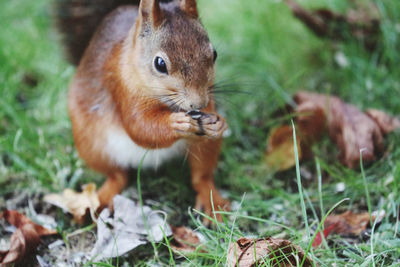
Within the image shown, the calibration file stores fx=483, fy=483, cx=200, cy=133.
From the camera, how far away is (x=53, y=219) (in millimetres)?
1728

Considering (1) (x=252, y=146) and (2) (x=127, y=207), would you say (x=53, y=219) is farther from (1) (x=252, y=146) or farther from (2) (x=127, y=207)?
(1) (x=252, y=146)

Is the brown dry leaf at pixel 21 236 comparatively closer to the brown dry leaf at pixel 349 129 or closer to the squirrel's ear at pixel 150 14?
the squirrel's ear at pixel 150 14

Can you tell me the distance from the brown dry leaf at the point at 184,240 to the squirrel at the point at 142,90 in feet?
0.42

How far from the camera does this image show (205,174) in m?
1.81

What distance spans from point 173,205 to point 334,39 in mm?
1293

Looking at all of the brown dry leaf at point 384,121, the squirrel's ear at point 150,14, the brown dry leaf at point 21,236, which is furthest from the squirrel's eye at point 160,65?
the brown dry leaf at point 384,121

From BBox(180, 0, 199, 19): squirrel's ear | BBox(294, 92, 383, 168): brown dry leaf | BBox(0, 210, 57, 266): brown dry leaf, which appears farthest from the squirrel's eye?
BBox(294, 92, 383, 168): brown dry leaf

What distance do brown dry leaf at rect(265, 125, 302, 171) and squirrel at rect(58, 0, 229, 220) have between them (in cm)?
30

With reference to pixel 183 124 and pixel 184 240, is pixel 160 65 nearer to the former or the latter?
pixel 183 124

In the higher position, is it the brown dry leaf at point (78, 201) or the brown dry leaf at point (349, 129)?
the brown dry leaf at point (349, 129)

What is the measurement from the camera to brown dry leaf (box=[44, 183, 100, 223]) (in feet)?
5.53

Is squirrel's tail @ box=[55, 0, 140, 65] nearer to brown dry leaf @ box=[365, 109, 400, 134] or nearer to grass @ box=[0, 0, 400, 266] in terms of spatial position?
grass @ box=[0, 0, 400, 266]

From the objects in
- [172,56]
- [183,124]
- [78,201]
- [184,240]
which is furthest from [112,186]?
[172,56]

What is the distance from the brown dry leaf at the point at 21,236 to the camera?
149 cm
